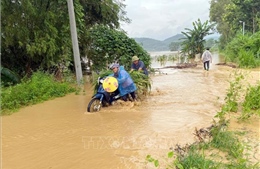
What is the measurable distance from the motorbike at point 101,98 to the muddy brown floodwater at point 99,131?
0.20 metres

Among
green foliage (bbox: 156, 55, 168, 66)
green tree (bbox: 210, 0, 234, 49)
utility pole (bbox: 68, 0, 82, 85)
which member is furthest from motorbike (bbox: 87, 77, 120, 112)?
green tree (bbox: 210, 0, 234, 49)

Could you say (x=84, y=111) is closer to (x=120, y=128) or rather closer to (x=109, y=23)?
(x=120, y=128)

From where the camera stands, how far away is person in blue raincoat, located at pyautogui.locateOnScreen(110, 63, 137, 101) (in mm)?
6848

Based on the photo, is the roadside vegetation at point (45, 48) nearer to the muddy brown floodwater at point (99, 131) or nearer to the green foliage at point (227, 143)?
the muddy brown floodwater at point (99, 131)

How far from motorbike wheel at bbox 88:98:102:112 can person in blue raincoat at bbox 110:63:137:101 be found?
677mm

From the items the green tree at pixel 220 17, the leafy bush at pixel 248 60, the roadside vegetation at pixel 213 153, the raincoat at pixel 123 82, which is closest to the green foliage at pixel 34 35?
the raincoat at pixel 123 82

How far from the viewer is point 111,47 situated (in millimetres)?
12594

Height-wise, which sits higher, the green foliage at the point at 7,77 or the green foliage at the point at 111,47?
the green foliage at the point at 111,47

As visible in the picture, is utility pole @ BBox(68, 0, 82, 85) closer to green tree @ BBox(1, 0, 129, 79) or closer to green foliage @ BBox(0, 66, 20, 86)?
green tree @ BBox(1, 0, 129, 79)

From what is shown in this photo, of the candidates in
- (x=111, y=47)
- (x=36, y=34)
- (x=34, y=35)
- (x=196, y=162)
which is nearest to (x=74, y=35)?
(x=36, y=34)

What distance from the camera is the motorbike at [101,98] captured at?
6.73 metres

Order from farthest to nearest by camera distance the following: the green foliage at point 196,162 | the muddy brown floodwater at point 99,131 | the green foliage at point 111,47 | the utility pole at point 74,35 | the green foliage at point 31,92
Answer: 1. the green foliage at point 111,47
2. the utility pole at point 74,35
3. the green foliage at point 31,92
4. the muddy brown floodwater at point 99,131
5. the green foliage at point 196,162

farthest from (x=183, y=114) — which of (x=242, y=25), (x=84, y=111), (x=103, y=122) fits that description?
(x=242, y=25)

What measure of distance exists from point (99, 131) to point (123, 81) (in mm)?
1981
